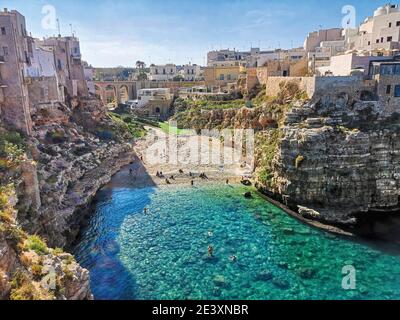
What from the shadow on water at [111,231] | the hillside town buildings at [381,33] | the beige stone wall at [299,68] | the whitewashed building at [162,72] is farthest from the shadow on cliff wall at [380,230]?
the whitewashed building at [162,72]

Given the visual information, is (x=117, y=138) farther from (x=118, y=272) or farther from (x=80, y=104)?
(x=118, y=272)

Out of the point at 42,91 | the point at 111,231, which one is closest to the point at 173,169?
the point at 111,231

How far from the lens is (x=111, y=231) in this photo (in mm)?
25641

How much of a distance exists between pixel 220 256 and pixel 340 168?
14759 millimetres

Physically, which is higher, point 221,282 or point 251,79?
point 251,79

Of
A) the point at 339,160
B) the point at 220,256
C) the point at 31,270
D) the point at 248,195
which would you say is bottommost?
the point at 220,256

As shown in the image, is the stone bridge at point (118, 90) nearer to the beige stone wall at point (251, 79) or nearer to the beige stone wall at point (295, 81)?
the beige stone wall at point (251, 79)

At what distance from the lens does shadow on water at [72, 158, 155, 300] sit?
18766 millimetres

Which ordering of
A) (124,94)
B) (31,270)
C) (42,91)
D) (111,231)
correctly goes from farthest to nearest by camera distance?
(124,94) < (42,91) < (111,231) < (31,270)

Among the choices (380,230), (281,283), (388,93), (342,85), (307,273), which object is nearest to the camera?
(281,283)

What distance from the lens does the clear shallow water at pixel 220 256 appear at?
18.5 m

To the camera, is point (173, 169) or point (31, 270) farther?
point (173, 169)

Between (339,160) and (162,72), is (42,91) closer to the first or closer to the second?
(339,160)

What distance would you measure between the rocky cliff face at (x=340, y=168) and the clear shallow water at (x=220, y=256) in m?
3.55
